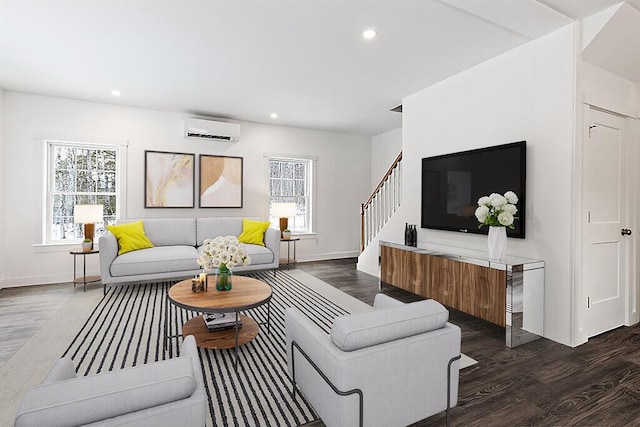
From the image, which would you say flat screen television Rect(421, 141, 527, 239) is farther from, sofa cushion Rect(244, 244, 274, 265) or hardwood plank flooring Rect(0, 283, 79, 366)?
hardwood plank flooring Rect(0, 283, 79, 366)

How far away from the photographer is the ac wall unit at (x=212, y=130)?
18.0 feet

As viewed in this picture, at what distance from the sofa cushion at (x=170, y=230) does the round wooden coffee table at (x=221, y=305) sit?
2442 millimetres

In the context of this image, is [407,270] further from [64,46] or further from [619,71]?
[64,46]

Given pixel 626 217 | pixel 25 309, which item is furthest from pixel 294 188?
pixel 626 217

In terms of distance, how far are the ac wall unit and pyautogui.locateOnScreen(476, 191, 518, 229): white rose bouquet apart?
4.26 m

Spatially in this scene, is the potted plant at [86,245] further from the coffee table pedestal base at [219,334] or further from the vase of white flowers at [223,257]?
the vase of white flowers at [223,257]

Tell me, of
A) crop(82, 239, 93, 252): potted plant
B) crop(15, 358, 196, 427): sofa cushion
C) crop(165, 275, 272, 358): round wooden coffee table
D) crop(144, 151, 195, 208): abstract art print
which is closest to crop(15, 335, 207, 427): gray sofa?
crop(15, 358, 196, 427): sofa cushion

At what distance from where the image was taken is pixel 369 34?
121 inches

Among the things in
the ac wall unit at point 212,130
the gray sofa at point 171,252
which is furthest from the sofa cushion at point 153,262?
the ac wall unit at point 212,130

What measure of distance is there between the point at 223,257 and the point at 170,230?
2.91 meters

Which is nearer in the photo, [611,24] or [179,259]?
[611,24]

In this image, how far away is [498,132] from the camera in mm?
3506

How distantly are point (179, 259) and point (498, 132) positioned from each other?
4321mm

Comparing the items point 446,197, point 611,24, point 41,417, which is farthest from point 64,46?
point 611,24
